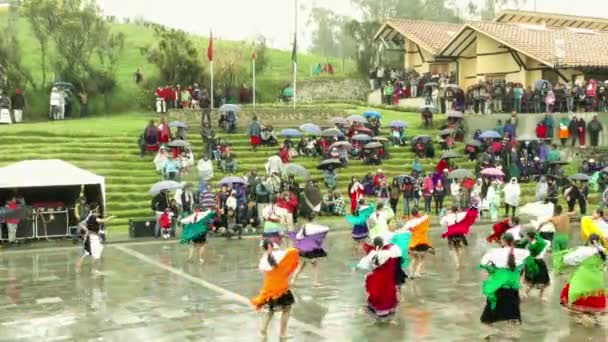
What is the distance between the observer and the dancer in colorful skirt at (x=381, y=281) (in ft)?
43.0

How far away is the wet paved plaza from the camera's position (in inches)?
508

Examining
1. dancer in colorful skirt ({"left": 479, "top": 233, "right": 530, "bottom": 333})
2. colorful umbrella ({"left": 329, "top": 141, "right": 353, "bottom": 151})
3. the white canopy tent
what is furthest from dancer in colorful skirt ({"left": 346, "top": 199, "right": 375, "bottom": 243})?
colorful umbrella ({"left": 329, "top": 141, "right": 353, "bottom": 151})

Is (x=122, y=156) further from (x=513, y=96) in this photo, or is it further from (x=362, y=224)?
(x=513, y=96)

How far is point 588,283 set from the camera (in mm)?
13008

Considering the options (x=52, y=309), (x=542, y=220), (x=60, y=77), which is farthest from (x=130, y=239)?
(x=60, y=77)

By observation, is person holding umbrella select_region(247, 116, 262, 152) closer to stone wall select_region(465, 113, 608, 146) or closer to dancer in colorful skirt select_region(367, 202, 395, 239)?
stone wall select_region(465, 113, 608, 146)

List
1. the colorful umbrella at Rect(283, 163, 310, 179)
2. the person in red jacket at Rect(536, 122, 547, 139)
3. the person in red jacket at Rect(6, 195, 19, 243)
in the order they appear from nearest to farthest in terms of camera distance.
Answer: the person in red jacket at Rect(6, 195, 19, 243) → the colorful umbrella at Rect(283, 163, 310, 179) → the person in red jacket at Rect(536, 122, 547, 139)

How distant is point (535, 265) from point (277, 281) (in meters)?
5.13

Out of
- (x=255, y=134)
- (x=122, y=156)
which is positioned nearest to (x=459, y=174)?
(x=255, y=134)

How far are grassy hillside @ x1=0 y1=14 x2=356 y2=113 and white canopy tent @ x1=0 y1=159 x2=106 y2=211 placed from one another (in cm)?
2470

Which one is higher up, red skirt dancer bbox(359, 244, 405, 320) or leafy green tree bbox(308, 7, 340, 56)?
leafy green tree bbox(308, 7, 340, 56)

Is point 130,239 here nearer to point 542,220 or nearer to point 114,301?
point 114,301

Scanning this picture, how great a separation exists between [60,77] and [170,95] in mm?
8949

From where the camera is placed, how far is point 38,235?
2450 cm
